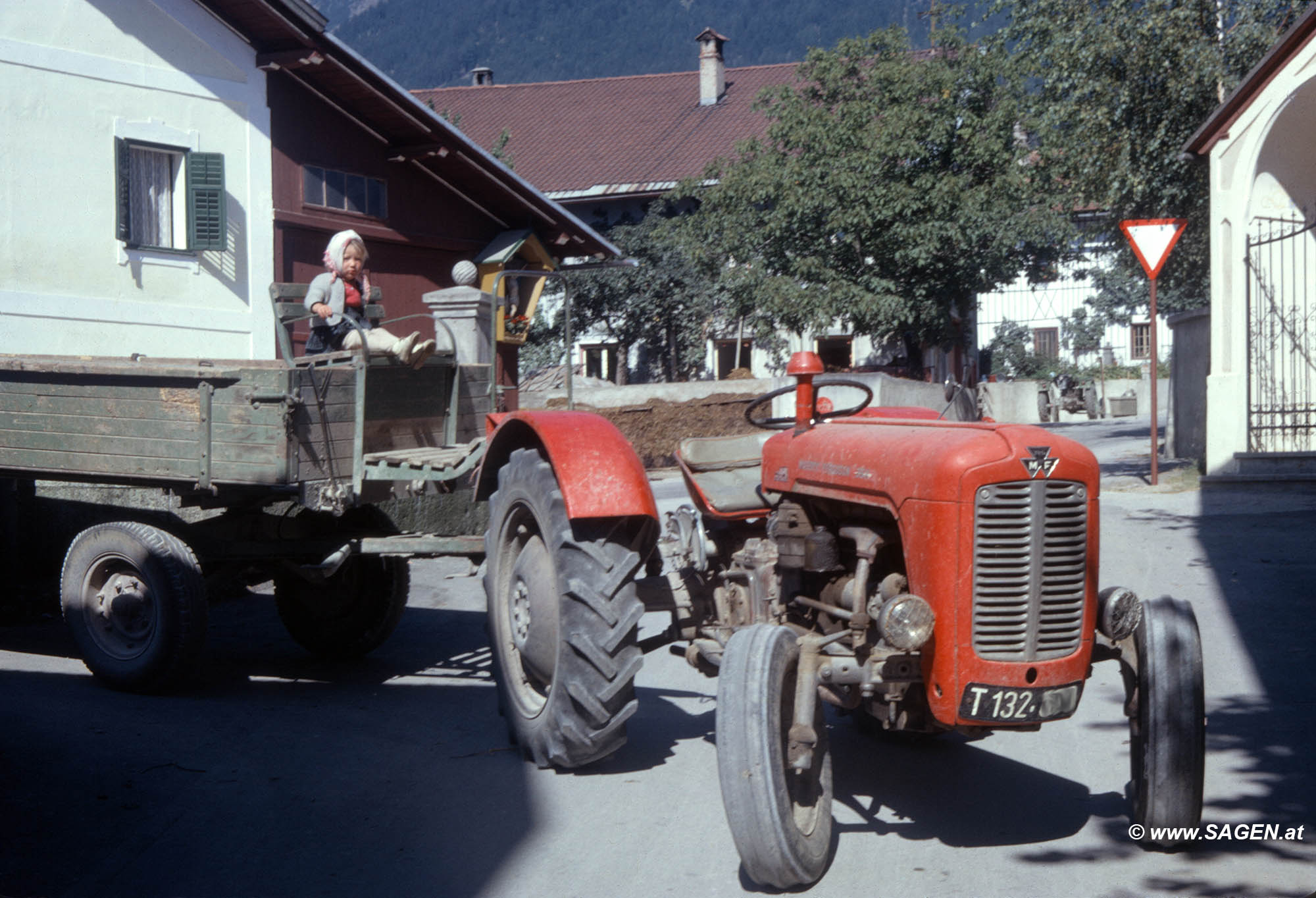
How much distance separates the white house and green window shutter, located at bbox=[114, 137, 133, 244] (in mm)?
10966

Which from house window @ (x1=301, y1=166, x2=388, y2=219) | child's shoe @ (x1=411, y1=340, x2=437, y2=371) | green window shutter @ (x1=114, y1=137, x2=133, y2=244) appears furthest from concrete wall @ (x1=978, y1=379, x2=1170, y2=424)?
child's shoe @ (x1=411, y1=340, x2=437, y2=371)

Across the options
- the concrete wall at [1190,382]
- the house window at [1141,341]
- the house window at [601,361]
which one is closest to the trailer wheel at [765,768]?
the concrete wall at [1190,382]

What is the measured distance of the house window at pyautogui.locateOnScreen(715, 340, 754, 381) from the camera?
34925 millimetres

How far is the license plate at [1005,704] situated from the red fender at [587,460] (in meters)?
1.54

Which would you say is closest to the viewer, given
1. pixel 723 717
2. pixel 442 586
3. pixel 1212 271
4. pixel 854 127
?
pixel 723 717

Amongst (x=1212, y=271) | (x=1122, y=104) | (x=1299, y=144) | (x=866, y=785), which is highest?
(x=1122, y=104)

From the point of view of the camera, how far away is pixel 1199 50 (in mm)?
15922

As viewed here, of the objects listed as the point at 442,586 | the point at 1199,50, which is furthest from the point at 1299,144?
the point at 442,586

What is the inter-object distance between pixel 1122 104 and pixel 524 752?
14093 mm

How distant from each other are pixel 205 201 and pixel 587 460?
10.1 meters

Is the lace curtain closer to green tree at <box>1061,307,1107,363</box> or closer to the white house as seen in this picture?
the white house

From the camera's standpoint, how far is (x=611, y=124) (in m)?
39.6

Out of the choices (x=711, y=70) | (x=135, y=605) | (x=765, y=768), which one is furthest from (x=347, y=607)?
(x=711, y=70)

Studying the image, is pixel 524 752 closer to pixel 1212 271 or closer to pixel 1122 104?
pixel 1212 271
